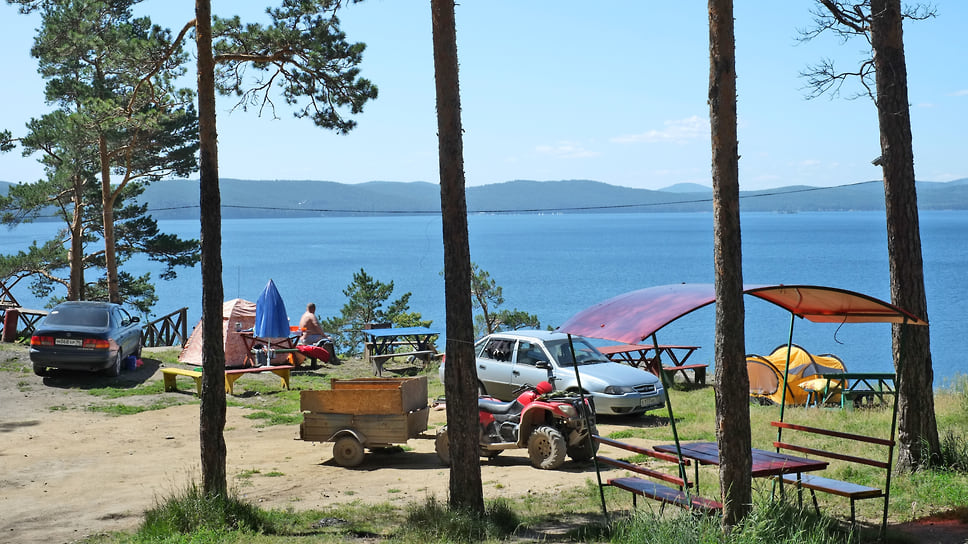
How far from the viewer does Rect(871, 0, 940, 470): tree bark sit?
914cm

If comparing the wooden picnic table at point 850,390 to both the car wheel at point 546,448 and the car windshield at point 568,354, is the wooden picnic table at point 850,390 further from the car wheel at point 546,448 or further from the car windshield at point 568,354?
the car wheel at point 546,448

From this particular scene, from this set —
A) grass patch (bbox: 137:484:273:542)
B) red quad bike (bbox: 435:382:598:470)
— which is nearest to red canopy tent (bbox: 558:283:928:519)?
red quad bike (bbox: 435:382:598:470)

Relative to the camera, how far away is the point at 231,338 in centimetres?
2016

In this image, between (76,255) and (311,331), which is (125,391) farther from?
(76,255)

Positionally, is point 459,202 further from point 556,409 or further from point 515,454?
point 515,454

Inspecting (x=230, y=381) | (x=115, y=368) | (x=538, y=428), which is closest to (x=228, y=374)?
(x=230, y=381)

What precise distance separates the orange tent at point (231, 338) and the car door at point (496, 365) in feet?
23.5

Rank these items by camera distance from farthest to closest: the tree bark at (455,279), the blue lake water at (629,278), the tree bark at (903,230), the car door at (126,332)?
the blue lake water at (629,278)
the car door at (126,332)
the tree bark at (903,230)
the tree bark at (455,279)

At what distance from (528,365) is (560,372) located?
2.17 feet

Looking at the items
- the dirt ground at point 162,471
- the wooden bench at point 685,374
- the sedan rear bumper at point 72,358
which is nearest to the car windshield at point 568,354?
the dirt ground at point 162,471

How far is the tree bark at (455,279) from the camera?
785cm

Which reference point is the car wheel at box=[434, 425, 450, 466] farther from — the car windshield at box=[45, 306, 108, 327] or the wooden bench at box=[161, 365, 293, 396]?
the car windshield at box=[45, 306, 108, 327]

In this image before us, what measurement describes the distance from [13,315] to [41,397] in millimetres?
7532

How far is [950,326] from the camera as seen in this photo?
5278 cm
